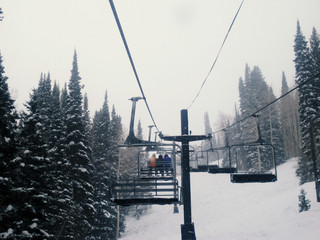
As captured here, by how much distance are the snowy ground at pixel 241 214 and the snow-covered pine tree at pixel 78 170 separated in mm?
7767

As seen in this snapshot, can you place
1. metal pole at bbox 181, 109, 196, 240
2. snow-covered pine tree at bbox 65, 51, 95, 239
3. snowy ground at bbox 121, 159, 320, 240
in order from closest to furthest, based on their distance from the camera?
metal pole at bbox 181, 109, 196, 240 < snowy ground at bbox 121, 159, 320, 240 < snow-covered pine tree at bbox 65, 51, 95, 239

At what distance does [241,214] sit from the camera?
2931 centimetres

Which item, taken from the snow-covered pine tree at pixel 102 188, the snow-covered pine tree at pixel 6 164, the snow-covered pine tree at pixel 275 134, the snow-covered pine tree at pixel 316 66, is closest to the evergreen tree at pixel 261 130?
the snow-covered pine tree at pixel 275 134

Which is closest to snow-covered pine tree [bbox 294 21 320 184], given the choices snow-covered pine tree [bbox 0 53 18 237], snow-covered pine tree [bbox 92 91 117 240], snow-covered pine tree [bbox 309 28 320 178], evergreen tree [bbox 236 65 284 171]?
snow-covered pine tree [bbox 309 28 320 178]

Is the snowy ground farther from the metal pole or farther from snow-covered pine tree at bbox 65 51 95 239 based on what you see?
the metal pole

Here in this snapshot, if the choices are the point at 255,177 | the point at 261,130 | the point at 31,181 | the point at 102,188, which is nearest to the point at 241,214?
the point at 102,188

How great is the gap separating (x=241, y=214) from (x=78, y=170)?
1928 cm

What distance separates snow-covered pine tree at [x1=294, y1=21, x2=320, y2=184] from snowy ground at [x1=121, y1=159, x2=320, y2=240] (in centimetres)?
367

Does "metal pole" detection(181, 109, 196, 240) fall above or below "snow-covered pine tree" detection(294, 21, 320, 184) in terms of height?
below

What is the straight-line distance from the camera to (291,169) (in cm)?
4166

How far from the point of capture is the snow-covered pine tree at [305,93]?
26.7 metres

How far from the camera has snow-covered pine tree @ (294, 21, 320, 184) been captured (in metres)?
26.7

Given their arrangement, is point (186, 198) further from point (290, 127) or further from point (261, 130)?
point (290, 127)

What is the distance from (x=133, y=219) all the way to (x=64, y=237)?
86.7 ft
